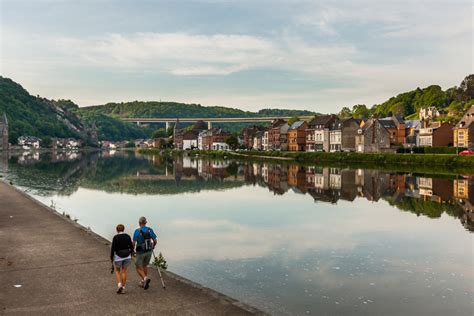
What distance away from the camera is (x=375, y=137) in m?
109

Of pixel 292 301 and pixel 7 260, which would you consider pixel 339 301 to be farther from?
pixel 7 260

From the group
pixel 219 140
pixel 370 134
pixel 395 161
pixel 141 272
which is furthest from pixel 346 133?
pixel 141 272

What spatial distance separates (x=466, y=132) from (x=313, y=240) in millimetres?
88575

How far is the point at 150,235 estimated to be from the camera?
41.2 feet

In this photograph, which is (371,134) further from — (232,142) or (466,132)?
(232,142)

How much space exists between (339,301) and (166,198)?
2805cm

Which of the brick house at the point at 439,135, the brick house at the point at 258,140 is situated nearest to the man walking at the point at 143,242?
the brick house at the point at 439,135

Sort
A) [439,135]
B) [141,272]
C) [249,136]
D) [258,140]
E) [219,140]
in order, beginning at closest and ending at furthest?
[141,272]
[439,135]
[258,140]
[249,136]
[219,140]

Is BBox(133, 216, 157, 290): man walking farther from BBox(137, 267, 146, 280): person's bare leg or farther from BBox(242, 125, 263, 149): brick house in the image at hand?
BBox(242, 125, 263, 149): brick house

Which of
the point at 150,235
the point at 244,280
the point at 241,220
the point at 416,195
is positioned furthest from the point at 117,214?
the point at 416,195

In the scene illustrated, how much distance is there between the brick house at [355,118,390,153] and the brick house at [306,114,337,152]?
17.0m

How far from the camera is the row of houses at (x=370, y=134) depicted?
107750mm

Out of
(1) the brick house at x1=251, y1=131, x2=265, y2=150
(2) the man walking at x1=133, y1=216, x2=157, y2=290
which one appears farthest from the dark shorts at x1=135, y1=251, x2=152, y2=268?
(1) the brick house at x1=251, y1=131, x2=265, y2=150

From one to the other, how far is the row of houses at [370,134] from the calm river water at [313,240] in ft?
204
